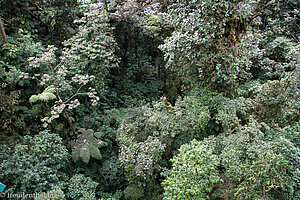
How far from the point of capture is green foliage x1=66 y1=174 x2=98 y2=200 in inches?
115

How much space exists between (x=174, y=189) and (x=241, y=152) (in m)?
1.05

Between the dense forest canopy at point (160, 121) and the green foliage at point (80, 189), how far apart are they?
0.02 meters

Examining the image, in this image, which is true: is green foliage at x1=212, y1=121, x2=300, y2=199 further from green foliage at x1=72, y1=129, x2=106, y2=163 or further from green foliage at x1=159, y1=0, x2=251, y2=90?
green foliage at x1=72, y1=129, x2=106, y2=163

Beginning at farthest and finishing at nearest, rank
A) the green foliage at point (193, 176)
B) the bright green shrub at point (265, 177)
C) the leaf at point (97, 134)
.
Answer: the leaf at point (97, 134) → the green foliage at point (193, 176) → the bright green shrub at point (265, 177)

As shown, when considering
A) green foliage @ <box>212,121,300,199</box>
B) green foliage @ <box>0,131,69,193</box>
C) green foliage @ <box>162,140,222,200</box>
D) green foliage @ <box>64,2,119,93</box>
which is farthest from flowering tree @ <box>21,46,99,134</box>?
green foliage @ <box>212,121,300,199</box>

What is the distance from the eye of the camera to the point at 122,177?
3652mm

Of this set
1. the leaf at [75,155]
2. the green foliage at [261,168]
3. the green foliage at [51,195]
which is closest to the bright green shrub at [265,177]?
the green foliage at [261,168]

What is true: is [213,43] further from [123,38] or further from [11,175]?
[11,175]

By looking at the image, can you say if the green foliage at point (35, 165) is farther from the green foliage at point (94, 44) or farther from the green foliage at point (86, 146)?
the green foliage at point (94, 44)

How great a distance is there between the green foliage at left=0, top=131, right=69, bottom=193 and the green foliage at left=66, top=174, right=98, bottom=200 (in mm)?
188

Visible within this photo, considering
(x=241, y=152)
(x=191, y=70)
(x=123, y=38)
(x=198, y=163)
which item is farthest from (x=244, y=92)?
(x=123, y=38)

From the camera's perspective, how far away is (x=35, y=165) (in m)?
2.83

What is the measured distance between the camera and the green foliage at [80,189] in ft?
9.59

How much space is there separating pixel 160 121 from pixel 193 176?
1208 millimetres
